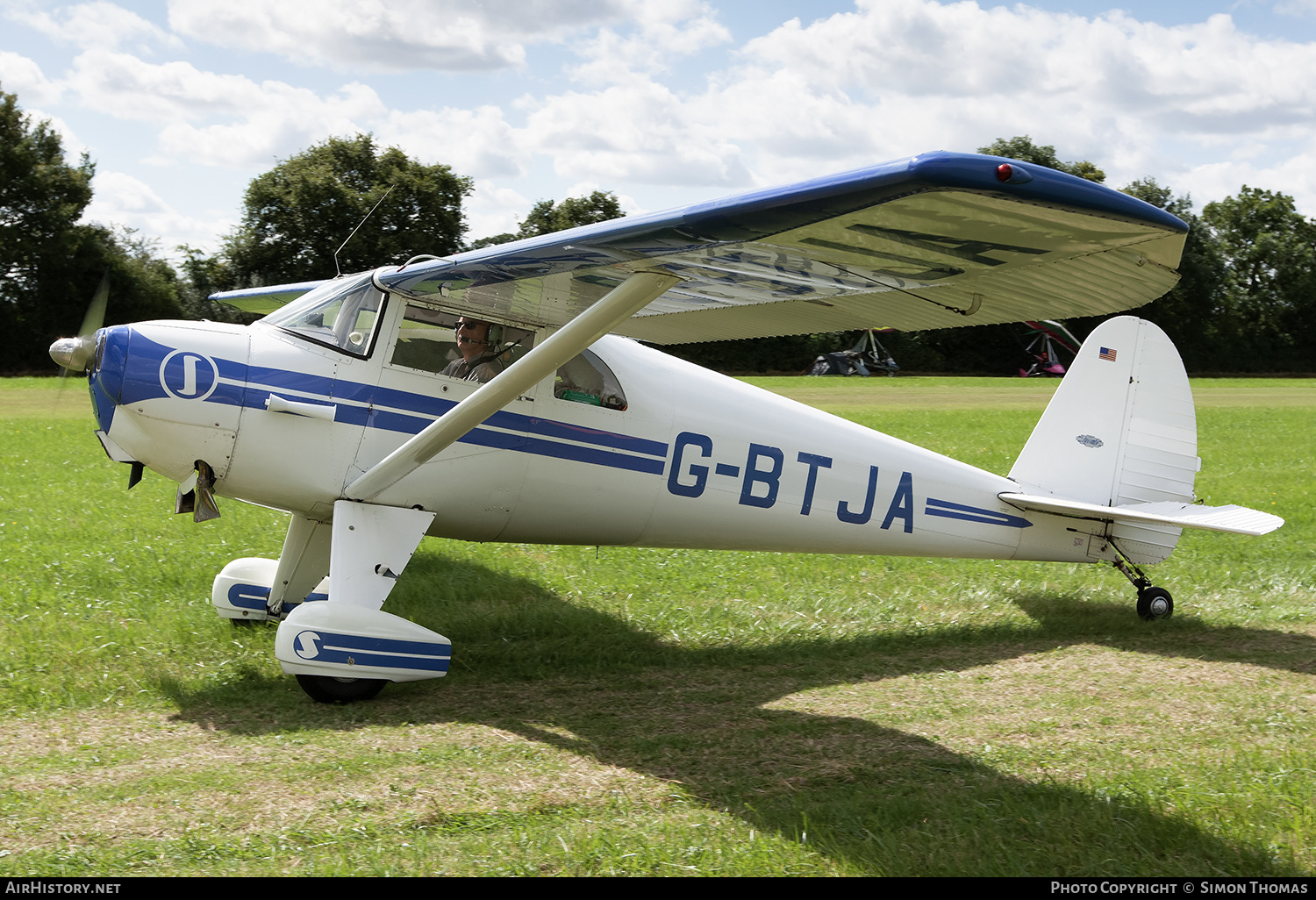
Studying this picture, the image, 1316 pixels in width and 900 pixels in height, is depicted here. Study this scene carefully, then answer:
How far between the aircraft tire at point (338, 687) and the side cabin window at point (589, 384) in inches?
82.2

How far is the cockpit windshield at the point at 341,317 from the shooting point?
242 inches

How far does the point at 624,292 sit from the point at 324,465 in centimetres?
220

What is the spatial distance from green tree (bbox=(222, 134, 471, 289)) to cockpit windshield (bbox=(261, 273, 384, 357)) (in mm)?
32724

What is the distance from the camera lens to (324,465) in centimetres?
603

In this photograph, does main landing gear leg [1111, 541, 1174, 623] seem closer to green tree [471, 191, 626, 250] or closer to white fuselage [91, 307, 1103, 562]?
white fuselage [91, 307, 1103, 562]

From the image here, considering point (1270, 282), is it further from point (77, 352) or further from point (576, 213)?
point (77, 352)

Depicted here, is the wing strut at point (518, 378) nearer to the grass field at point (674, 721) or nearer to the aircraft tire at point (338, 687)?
the aircraft tire at point (338, 687)

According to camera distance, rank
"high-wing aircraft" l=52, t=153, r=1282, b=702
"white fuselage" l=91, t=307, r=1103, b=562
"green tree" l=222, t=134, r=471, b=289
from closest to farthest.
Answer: "high-wing aircraft" l=52, t=153, r=1282, b=702 < "white fuselage" l=91, t=307, r=1103, b=562 < "green tree" l=222, t=134, r=471, b=289

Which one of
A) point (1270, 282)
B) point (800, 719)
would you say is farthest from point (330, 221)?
point (1270, 282)

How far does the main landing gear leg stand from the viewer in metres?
7.77

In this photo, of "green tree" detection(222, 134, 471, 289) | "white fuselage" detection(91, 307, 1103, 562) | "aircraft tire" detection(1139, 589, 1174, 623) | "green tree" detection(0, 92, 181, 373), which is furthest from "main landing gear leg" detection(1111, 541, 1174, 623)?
"green tree" detection(0, 92, 181, 373)

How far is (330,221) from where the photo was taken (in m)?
39.7
